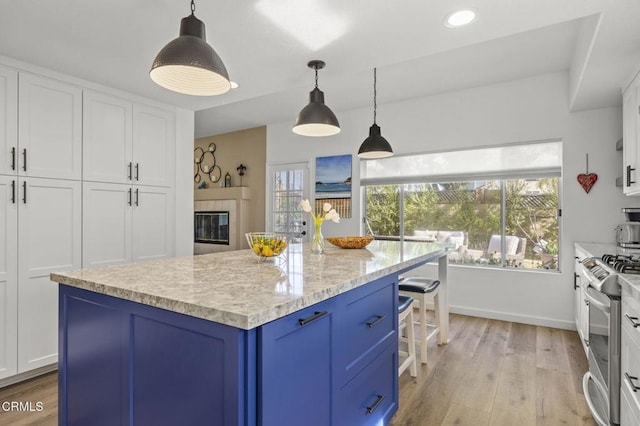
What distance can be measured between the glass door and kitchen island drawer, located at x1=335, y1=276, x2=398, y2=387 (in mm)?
3550

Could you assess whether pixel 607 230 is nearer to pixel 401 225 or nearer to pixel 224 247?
pixel 401 225

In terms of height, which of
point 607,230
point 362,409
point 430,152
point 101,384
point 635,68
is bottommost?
point 362,409

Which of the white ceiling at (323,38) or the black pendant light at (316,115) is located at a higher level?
the white ceiling at (323,38)

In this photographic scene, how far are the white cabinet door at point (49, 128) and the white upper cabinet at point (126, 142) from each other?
0.26 feet

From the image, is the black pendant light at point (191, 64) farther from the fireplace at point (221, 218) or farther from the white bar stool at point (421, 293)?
the fireplace at point (221, 218)

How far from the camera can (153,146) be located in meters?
3.42

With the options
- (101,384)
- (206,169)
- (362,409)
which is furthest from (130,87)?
(206,169)

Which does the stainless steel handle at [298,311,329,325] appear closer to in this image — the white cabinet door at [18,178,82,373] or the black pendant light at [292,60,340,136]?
the black pendant light at [292,60,340,136]

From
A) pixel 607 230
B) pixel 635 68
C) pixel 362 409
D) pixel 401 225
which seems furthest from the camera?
pixel 401 225

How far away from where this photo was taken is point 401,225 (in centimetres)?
Answer: 461

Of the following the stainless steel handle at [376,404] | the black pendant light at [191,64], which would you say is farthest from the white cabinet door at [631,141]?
the black pendant light at [191,64]

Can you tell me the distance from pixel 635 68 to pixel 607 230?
1575mm

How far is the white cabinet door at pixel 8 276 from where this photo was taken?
2.48m

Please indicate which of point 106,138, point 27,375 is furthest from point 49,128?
point 27,375
